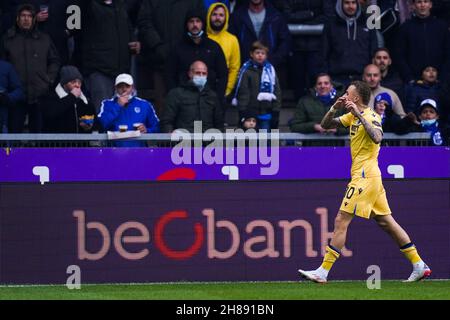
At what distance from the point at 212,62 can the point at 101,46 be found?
1.50 metres

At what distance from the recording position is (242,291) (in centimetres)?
1305

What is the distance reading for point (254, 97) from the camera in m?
16.9

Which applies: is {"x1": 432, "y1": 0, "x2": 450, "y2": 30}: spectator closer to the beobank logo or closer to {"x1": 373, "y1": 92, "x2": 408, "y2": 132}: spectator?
{"x1": 373, "y1": 92, "x2": 408, "y2": 132}: spectator

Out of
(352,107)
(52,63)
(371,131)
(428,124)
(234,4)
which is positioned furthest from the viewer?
(234,4)

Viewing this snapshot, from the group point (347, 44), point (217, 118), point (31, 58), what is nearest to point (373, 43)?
point (347, 44)

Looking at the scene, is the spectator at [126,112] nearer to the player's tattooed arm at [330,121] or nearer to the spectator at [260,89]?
the spectator at [260,89]

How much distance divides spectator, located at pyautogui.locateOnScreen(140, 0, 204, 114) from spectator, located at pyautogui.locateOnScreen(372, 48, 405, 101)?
2.55 metres

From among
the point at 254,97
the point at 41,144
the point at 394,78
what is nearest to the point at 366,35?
the point at 394,78

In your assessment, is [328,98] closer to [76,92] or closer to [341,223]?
[76,92]

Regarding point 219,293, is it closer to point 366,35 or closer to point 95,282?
point 95,282

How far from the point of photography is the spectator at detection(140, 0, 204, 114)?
1738 centimetres

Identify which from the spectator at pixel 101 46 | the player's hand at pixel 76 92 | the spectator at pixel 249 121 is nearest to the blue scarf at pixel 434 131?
the spectator at pixel 249 121

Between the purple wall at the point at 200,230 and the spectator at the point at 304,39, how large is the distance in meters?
3.14
